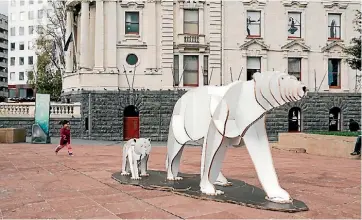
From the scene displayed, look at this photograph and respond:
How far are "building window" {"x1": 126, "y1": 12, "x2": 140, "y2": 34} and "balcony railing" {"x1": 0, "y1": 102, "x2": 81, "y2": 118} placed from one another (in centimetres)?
622

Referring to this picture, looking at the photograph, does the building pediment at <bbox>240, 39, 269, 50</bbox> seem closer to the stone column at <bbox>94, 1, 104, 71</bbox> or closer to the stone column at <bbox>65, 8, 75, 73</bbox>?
the stone column at <bbox>94, 1, 104, 71</bbox>

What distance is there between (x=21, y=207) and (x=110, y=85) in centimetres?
2189

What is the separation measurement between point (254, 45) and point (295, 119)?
6.08 metres

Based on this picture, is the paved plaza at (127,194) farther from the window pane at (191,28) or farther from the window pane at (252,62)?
the window pane at (191,28)

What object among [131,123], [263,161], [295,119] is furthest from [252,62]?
[263,161]

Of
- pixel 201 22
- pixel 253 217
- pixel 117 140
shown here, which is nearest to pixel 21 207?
pixel 253 217

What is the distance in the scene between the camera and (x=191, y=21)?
30.4 metres

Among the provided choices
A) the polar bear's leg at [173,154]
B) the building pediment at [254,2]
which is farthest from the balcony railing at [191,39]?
the polar bear's leg at [173,154]

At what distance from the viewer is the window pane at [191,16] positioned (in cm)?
3036

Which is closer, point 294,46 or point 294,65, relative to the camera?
point 294,46

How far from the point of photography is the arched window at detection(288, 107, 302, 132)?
31406 millimetres

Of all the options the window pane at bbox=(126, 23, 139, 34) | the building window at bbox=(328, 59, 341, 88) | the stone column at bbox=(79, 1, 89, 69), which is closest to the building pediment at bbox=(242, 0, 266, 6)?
the building window at bbox=(328, 59, 341, 88)

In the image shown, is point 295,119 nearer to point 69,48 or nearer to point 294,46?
point 294,46

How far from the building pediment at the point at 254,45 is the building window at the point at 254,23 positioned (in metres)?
0.61
